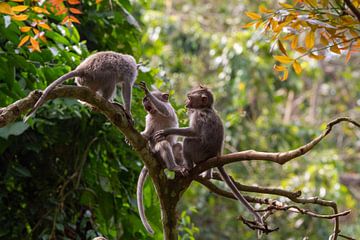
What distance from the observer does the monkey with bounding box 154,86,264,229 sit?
4.32 metres

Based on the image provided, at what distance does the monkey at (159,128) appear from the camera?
4312mm

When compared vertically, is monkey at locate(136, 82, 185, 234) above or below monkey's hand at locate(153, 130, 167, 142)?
below

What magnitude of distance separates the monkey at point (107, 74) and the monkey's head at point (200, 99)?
450mm

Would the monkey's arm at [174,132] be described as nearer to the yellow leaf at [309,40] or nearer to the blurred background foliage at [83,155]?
the yellow leaf at [309,40]

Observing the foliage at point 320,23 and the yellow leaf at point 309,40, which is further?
the yellow leaf at point 309,40

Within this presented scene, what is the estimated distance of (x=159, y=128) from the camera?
4.79 meters

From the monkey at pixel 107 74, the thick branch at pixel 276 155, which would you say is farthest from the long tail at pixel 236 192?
the monkey at pixel 107 74

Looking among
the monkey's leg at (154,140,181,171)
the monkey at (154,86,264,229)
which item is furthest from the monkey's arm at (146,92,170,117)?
the monkey's leg at (154,140,181,171)

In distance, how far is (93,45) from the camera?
249 inches

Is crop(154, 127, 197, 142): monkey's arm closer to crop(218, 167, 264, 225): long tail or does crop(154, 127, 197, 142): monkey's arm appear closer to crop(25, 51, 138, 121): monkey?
crop(25, 51, 138, 121): monkey

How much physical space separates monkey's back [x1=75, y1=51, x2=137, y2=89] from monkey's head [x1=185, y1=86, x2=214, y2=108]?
45 cm

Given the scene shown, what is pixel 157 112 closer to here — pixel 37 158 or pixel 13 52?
pixel 13 52

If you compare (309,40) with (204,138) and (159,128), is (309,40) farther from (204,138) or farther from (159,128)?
(159,128)

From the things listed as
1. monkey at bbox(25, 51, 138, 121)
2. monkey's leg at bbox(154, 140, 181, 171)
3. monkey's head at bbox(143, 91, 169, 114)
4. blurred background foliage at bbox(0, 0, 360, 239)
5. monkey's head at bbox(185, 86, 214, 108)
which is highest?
monkey at bbox(25, 51, 138, 121)
